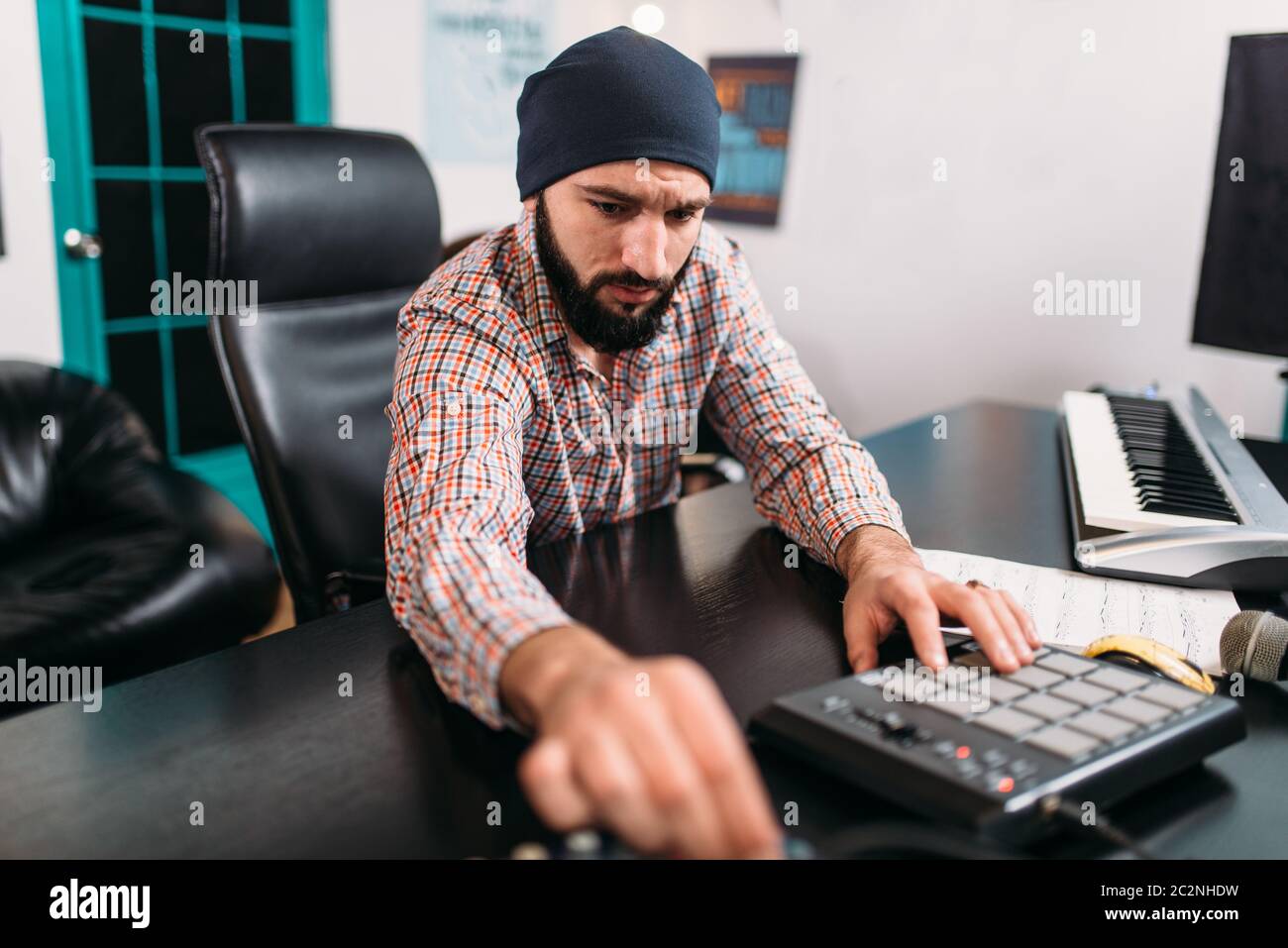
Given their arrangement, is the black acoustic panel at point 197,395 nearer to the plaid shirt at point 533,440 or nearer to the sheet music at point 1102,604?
the plaid shirt at point 533,440

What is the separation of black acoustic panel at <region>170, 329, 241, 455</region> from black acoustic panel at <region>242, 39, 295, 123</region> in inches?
25.4

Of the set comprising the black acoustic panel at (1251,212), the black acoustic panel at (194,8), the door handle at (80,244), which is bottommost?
the door handle at (80,244)

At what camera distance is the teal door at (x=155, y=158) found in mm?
2697

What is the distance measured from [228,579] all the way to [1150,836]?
1.88m

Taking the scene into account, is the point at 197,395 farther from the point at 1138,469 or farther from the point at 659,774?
the point at 659,774

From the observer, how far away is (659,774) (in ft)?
1.53

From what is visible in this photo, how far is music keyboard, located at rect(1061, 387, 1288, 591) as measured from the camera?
3.34 feet

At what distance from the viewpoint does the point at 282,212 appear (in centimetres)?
147

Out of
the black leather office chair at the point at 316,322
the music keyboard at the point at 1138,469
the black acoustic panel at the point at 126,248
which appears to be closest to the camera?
the music keyboard at the point at 1138,469

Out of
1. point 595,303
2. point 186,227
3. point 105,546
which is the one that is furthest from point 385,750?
point 186,227

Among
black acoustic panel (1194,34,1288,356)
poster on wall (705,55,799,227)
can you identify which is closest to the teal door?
poster on wall (705,55,799,227)

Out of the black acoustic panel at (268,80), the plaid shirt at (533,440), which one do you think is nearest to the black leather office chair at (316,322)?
the plaid shirt at (533,440)

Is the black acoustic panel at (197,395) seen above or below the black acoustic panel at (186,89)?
below

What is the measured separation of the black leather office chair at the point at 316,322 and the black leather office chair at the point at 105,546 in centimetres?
74
